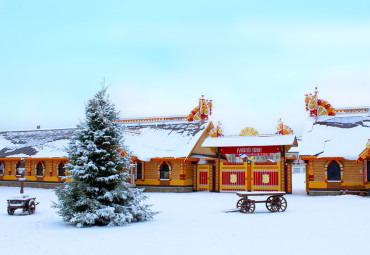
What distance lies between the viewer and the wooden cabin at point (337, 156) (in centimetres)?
2577

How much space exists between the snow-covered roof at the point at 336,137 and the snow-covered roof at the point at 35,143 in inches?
735

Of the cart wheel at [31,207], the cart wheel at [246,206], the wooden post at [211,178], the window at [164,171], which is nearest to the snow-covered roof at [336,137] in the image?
the wooden post at [211,178]

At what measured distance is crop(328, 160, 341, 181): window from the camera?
2655 cm

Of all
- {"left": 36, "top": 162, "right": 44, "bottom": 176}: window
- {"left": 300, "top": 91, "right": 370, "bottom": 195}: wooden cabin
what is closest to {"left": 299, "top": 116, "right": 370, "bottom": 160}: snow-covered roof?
{"left": 300, "top": 91, "right": 370, "bottom": 195}: wooden cabin

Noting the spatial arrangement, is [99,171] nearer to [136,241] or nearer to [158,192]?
[136,241]

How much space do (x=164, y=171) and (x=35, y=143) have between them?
14.3 m

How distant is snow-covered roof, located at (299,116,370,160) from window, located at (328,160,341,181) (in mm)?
982

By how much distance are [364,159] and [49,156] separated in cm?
2334

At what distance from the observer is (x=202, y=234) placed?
40.4 feet

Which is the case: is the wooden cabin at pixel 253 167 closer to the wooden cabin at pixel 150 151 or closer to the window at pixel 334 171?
the wooden cabin at pixel 150 151

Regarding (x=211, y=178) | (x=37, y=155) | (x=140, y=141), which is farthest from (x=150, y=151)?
(x=37, y=155)

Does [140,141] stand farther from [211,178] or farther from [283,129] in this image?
[283,129]

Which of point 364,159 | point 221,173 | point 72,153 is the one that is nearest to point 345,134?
point 364,159

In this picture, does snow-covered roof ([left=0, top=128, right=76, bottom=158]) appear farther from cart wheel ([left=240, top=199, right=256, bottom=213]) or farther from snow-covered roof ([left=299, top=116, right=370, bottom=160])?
cart wheel ([left=240, top=199, right=256, bottom=213])
